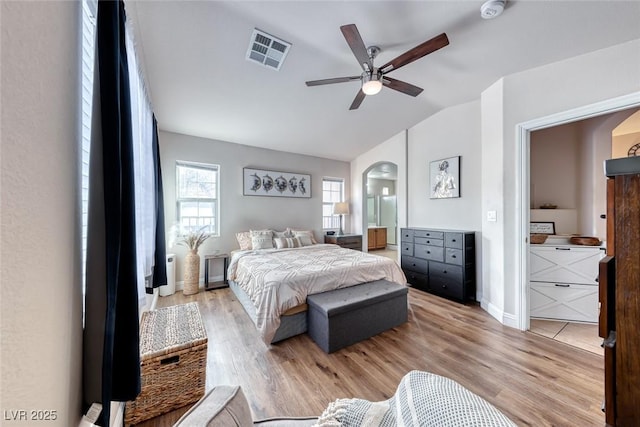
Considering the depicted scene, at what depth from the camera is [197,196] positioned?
4.21 meters

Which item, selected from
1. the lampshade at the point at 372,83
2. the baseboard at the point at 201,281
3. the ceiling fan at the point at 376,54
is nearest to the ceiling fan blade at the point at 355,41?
the ceiling fan at the point at 376,54

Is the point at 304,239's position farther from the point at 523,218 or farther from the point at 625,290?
the point at 625,290

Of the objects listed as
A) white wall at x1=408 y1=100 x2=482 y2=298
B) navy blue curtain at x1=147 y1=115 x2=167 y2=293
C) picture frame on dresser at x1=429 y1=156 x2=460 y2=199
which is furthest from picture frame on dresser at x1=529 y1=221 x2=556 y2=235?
navy blue curtain at x1=147 y1=115 x2=167 y2=293

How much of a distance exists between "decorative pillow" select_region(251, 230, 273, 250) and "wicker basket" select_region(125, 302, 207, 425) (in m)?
2.31

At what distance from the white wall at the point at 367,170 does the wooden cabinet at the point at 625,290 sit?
11.8 feet

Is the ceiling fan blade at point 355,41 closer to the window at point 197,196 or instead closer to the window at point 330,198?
the window at point 197,196

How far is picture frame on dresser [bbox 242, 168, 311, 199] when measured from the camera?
4570 mm

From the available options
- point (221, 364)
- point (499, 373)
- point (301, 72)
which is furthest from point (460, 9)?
point (221, 364)

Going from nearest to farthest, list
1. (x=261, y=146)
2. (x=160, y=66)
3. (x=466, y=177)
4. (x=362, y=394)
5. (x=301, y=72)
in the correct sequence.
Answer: (x=362, y=394) → (x=160, y=66) → (x=301, y=72) → (x=466, y=177) → (x=261, y=146)

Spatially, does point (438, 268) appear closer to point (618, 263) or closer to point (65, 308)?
point (618, 263)

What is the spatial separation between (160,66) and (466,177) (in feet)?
13.6

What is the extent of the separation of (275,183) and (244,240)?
4.34 ft

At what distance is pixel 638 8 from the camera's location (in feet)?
5.65

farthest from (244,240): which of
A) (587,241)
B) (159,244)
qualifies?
(587,241)
